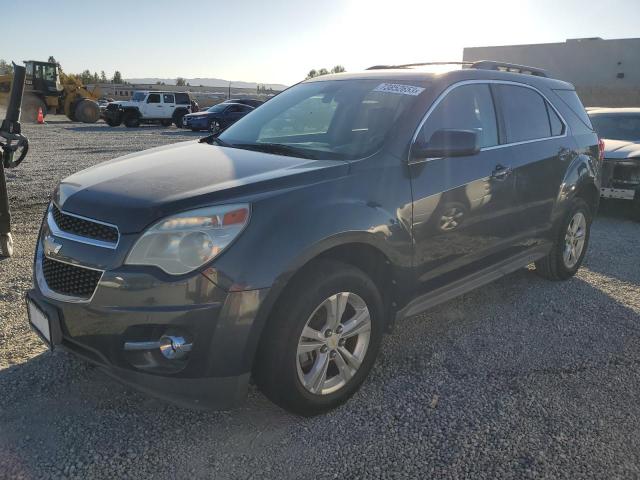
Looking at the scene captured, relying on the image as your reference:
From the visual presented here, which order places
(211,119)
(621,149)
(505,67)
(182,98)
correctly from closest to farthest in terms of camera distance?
(505,67) → (621,149) → (211,119) → (182,98)

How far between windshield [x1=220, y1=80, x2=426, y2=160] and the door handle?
31.5 inches

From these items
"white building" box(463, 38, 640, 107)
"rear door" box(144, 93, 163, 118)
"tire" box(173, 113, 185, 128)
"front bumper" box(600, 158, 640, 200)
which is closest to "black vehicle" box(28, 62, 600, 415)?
"front bumper" box(600, 158, 640, 200)

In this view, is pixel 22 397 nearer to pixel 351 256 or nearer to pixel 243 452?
pixel 243 452

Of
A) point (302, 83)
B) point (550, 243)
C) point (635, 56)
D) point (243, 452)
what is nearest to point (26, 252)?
point (302, 83)

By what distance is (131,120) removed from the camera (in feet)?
94.9

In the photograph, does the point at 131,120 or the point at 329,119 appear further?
the point at 131,120

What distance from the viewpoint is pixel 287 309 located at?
104 inches

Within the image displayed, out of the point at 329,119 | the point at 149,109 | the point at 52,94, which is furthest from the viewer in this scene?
the point at 149,109

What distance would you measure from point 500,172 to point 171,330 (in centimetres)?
252

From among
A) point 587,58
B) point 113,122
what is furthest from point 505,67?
point 587,58

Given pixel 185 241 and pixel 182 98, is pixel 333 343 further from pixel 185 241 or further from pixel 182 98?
pixel 182 98

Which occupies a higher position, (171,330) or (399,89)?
(399,89)

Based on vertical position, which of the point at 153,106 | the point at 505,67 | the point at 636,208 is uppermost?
the point at 153,106

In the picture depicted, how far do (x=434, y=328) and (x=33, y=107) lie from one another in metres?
30.3
